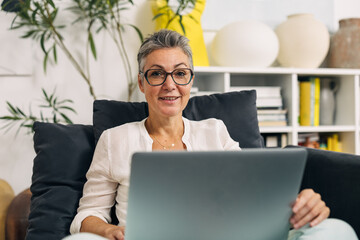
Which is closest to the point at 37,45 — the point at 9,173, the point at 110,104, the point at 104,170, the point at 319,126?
the point at 9,173

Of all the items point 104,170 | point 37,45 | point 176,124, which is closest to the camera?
point 104,170

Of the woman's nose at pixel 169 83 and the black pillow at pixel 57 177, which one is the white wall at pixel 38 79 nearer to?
the black pillow at pixel 57 177

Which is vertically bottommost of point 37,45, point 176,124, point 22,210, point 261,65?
point 22,210

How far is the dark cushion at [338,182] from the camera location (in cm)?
120

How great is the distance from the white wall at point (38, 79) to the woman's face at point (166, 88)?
105 centimetres

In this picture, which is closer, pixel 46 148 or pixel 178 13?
pixel 46 148

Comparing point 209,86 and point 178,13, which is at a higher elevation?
point 178,13

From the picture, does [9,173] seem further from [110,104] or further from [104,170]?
[104,170]

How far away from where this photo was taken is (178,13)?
2135 millimetres

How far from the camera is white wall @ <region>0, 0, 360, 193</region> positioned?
224 centimetres

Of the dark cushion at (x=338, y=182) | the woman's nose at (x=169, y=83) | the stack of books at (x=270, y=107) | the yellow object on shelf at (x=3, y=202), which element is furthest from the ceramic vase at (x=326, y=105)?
the yellow object on shelf at (x=3, y=202)

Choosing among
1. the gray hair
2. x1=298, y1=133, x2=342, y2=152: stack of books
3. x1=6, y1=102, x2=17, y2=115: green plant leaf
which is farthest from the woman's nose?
x1=298, y1=133, x2=342, y2=152: stack of books

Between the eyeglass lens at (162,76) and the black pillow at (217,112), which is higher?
the eyeglass lens at (162,76)

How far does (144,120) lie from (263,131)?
3.40ft
